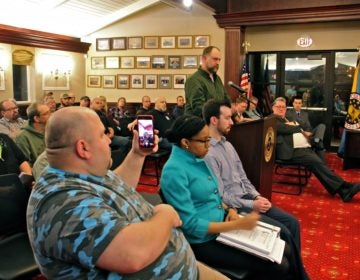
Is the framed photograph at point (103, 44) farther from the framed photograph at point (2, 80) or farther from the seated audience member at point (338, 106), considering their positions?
the seated audience member at point (338, 106)

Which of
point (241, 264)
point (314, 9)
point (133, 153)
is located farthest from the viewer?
point (314, 9)

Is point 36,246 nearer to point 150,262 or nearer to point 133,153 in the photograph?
point 150,262

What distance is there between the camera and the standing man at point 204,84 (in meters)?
3.23

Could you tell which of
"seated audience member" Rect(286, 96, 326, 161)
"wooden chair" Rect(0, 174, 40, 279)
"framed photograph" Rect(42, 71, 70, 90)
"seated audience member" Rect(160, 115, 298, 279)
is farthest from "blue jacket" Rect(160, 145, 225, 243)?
"framed photograph" Rect(42, 71, 70, 90)

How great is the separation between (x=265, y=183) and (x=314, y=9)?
5.17m

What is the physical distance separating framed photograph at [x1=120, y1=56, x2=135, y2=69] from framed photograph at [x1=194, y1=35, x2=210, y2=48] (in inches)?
63.4

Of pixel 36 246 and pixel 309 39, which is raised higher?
pixel 309 39

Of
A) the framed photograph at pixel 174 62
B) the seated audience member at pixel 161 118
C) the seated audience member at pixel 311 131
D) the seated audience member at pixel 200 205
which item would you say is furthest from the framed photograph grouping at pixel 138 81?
the seated audience member at pixel 200 205

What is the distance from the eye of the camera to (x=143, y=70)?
364 inches

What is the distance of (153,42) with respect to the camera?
29.7ft

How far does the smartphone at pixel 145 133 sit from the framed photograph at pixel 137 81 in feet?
25.2

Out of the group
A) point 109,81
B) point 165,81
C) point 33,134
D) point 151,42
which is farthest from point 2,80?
point 33,134

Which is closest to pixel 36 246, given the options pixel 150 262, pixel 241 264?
pixel 150 262

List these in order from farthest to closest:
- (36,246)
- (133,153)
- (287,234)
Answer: (287,234), (133,153), (36,246)
